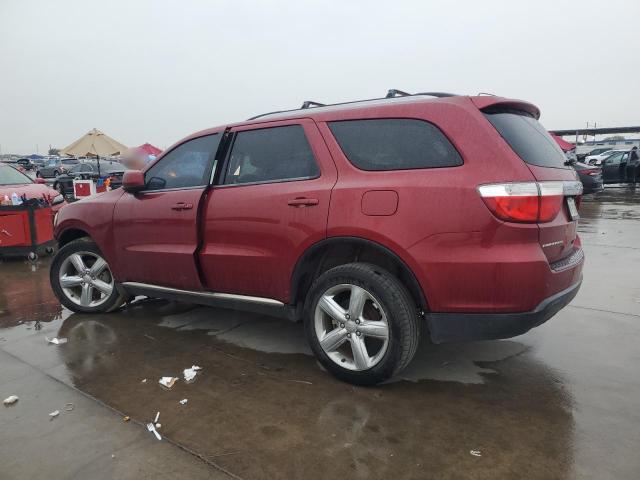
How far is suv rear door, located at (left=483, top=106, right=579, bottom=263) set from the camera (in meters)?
2.64

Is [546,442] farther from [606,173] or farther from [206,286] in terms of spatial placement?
[606,173]

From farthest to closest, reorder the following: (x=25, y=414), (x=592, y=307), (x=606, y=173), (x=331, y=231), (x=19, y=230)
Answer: (x=606, y=173), (x=19, y=230), (x=592, y=307), (x=331, y=231), (x=25, y=414)

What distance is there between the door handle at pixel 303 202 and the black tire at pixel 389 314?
440 millimetres

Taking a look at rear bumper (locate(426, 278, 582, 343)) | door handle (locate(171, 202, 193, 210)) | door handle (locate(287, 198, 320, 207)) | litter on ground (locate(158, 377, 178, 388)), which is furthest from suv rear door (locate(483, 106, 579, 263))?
litter on ground (locate(158, 377, 178, 388))

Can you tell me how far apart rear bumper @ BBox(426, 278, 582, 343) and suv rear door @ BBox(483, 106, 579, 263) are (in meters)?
0.27

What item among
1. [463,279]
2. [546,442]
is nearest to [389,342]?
[463,279]

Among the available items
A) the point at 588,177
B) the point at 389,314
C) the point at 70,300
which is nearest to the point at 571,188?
the point at 389,314

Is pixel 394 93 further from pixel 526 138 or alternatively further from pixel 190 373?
pixel 190 373

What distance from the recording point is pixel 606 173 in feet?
64.3

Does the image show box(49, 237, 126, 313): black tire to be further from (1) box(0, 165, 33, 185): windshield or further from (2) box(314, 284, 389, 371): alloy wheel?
(1) box(0, 165, 33, 185): windshield

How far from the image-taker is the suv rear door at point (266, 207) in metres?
3.11

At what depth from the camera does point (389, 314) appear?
278 cm

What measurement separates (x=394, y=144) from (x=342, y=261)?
2.80 feet

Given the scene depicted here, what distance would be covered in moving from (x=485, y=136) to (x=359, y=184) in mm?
746
